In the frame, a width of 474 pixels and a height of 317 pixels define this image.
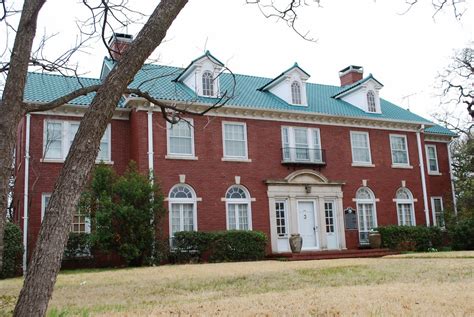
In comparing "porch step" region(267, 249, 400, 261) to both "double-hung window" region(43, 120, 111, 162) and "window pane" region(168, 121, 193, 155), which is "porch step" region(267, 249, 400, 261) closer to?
"window pane" region(168, 121, 193, 155)

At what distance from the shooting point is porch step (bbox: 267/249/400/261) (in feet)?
67.7

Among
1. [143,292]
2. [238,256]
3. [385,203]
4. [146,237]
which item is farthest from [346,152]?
[143,292]

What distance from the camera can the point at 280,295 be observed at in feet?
25.5

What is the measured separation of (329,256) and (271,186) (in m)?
3.81

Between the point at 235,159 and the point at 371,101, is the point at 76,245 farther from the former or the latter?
the point at 371,101

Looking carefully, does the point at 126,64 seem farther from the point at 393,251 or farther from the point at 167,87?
the point at 393,251

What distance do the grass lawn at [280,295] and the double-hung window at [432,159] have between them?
18.2 m

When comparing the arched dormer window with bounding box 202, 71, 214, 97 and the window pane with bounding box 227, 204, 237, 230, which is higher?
the arched dormer window with bounding box 202, 71, 214, 97

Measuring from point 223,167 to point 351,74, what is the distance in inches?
474

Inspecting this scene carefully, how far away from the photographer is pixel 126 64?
211 inches

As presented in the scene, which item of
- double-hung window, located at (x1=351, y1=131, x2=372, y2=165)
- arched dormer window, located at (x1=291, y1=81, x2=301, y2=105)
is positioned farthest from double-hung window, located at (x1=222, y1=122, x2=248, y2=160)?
double-hung window, located at (x1=351, y1=131, x2=372, y2=165)

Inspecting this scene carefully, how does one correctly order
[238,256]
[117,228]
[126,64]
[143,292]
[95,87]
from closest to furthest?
[126,64]
[95,87]
[143,292]
[117,228]
[238,256]

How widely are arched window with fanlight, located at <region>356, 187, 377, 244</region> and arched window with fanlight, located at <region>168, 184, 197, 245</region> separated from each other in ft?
26.8

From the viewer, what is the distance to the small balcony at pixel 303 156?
23312 millimetres
